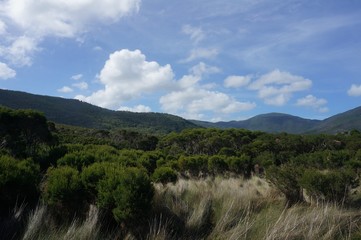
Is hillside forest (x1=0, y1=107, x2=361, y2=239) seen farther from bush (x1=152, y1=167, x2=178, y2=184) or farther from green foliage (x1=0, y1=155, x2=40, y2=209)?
bush (x1=152, y1=167, x2=178, y2=184)

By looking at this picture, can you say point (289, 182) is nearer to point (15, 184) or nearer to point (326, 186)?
point (326, 186)

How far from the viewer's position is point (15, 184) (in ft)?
19.3

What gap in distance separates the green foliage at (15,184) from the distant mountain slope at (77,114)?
128656mm

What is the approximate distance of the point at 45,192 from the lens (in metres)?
6.16

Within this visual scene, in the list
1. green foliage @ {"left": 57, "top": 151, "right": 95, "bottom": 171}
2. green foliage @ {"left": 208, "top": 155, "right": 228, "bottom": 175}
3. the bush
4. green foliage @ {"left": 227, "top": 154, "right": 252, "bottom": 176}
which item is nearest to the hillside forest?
green foliage @ {"left": 57, "top": 151, "right": 95, "bottom": 171}

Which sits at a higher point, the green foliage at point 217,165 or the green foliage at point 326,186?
the green foliage at point 326,186

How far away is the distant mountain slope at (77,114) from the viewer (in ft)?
456

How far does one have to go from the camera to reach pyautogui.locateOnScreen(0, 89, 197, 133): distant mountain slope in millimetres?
139038

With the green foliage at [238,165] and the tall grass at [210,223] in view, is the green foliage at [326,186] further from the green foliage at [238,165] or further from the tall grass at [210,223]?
the green foliage at [238,165]

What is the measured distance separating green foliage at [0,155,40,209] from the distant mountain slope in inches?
5065

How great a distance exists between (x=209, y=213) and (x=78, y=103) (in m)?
195

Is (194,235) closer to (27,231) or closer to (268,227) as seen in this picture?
(268,227)

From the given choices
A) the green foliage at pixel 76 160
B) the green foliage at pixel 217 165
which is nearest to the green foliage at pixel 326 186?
the green foliage at pixel 76 160

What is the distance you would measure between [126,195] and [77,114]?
6454 inches
